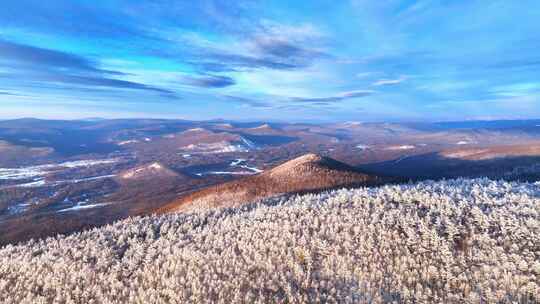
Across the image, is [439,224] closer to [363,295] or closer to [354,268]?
[354,268]

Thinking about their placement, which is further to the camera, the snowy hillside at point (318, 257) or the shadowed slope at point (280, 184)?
the shadowed slope at point (280, 184)

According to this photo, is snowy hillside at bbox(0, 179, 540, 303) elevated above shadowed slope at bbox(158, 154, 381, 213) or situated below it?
above

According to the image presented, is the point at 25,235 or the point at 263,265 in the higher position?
the point at 263,265

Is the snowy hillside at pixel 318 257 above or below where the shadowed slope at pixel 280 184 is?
above

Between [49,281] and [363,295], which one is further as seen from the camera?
[49,281]

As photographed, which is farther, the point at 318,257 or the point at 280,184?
the point at 280,184

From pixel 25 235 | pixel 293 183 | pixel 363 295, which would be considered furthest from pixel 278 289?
pixel 25 235

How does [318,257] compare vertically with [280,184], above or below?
above

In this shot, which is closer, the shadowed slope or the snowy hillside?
the snowy hillside
